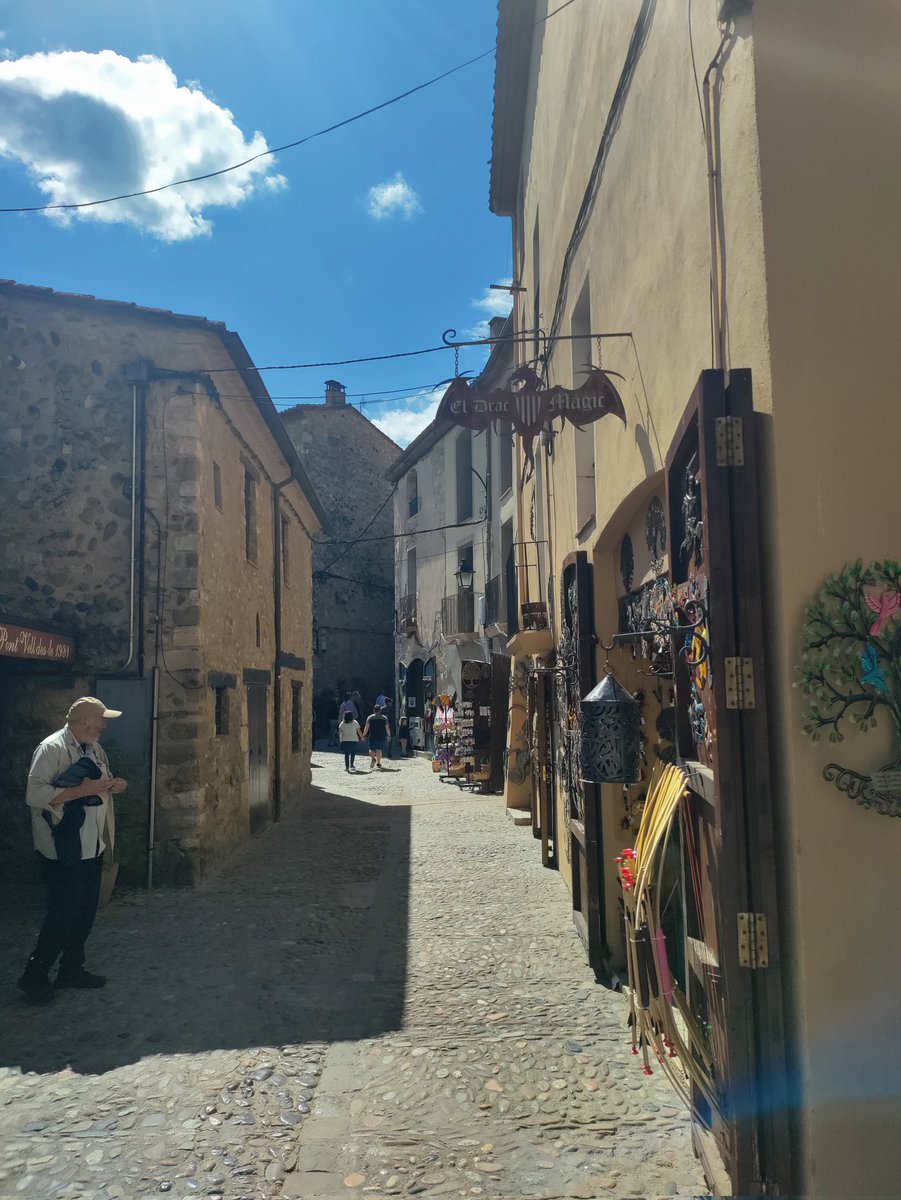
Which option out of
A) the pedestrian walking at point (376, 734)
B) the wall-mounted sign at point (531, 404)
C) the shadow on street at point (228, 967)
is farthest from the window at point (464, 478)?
the wall-mounted sign at point (531, 404)

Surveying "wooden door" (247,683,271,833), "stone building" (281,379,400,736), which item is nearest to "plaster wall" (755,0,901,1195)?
"wooden door" (247,683,271,833)

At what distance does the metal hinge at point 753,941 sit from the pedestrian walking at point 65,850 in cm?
377

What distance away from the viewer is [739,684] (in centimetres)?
266

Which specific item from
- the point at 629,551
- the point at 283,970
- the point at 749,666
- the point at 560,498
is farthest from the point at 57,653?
the point at 749,666

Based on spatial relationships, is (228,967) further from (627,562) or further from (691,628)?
(691,628)

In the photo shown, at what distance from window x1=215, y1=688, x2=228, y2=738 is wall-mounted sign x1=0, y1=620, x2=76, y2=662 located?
1.70m

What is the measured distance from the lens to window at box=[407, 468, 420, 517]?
2570 cm

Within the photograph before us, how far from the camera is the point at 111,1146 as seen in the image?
10.9ft

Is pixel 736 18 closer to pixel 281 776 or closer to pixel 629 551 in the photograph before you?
pixel 629 551

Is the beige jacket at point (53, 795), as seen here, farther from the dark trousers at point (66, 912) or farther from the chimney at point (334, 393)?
the chimney at point (334, 393)

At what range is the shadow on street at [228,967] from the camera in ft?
14.3

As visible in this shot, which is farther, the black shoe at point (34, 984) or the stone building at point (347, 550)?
the stone building at point (347, 550)

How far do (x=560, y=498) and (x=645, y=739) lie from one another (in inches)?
128

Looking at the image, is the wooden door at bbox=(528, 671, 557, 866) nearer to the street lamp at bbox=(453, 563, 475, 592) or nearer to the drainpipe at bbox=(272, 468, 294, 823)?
the drainpipe at bbox=(272, 468, 294, 823)
